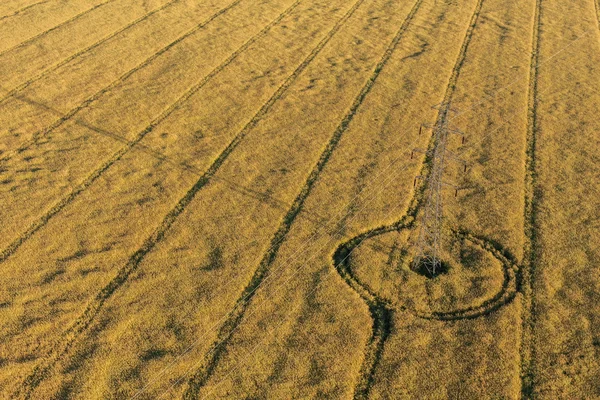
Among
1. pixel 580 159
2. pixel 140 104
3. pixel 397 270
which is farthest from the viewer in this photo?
pixel 140 104

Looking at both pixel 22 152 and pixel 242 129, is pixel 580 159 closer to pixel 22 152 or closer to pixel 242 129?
pixel 242 129

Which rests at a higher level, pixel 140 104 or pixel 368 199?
pixel 140 104

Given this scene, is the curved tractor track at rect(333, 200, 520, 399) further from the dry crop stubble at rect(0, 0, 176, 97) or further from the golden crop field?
the dry crop stubble at rect(0, 0, 176, 97)

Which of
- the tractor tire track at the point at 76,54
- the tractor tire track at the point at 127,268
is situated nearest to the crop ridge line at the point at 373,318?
the tractor tire track at the point at 127,268

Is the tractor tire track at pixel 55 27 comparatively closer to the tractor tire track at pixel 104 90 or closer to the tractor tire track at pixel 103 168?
the tractor tire track at pixel 104 90

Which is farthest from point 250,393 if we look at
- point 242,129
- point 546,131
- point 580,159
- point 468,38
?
point 468,38

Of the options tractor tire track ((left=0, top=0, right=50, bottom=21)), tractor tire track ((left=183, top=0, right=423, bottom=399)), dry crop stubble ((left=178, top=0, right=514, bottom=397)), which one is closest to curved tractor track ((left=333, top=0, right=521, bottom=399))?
dry crop stubble ((left=178, top=0, right=514, bottom=397))
